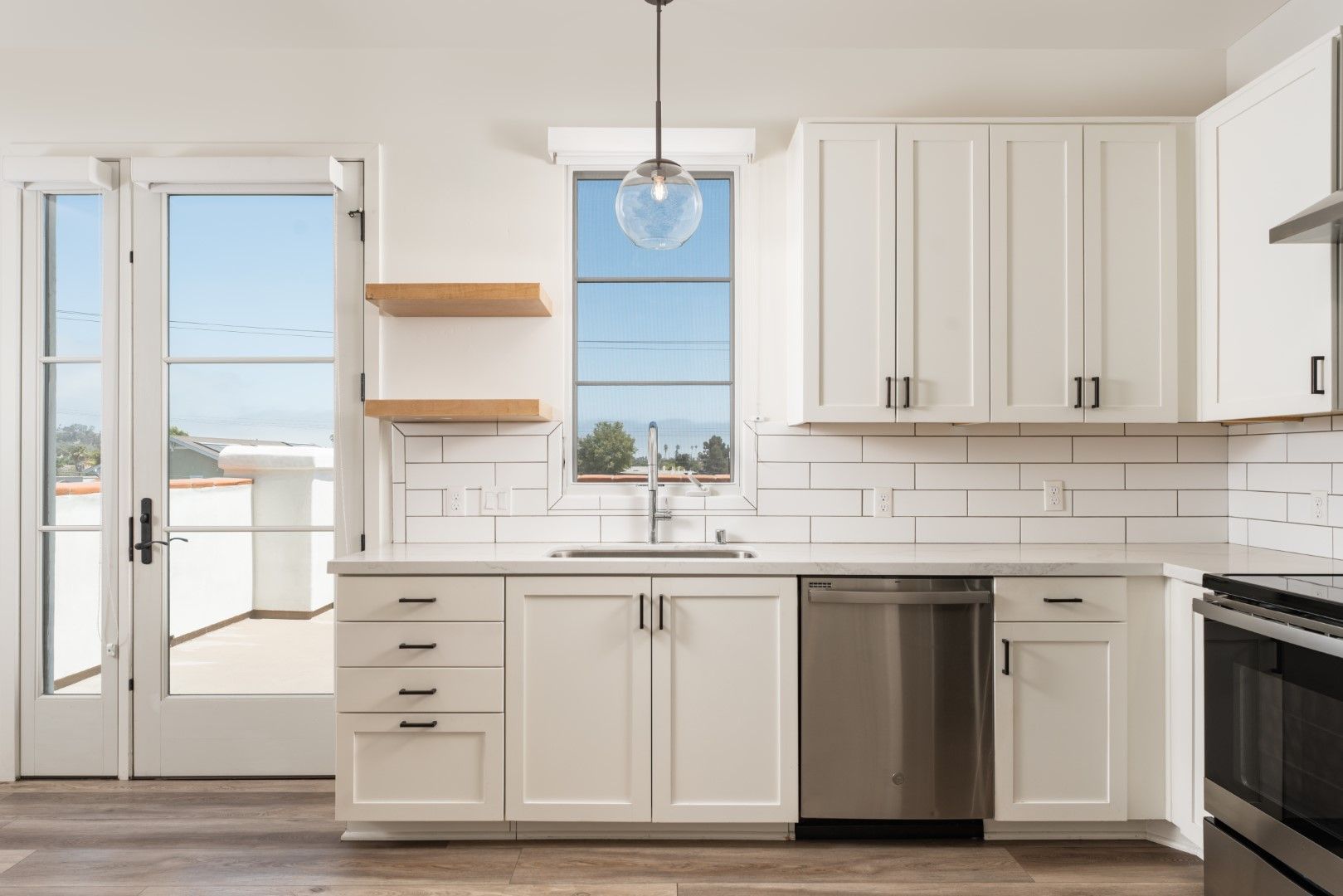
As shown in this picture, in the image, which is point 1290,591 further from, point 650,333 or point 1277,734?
point 650,333

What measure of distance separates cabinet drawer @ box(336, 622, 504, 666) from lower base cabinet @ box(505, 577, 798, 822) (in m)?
0.07

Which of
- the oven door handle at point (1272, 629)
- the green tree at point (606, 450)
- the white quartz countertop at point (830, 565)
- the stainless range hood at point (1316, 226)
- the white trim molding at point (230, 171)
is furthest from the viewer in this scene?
the green tree at point (606, 450)

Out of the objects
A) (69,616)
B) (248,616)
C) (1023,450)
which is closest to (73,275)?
(69,616)

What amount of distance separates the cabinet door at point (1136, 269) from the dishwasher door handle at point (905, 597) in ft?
2.50

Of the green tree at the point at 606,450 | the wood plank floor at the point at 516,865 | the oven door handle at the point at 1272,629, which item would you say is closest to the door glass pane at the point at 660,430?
the green tree at the point at 606,450

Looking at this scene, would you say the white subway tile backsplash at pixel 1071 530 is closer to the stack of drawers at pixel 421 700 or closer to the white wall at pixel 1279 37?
the white wall at pixel 1279 37

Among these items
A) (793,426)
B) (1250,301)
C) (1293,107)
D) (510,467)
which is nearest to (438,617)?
(510,467)

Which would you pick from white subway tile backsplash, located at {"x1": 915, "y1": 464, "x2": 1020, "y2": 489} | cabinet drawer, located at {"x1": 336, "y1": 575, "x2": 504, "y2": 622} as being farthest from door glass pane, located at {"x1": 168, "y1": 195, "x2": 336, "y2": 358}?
white subway tile backsplash, located at {"x1": 915, "y1": 464, "x2": 1020, "y2": 489}

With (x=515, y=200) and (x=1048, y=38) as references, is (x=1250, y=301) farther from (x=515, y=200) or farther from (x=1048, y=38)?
Result: (x=515, y=200)

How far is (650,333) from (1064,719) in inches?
72.2

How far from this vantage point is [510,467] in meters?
2.95

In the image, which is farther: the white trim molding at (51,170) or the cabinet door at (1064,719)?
the white trim molding at (51,170)

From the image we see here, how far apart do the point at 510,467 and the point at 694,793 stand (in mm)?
1269

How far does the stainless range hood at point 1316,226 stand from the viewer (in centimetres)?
181
